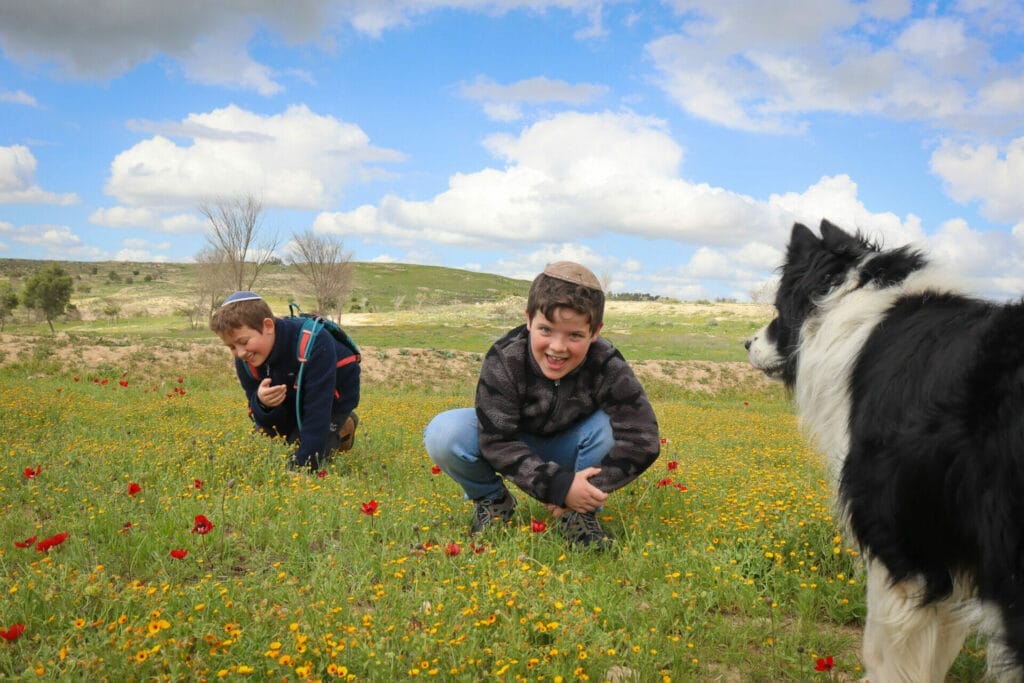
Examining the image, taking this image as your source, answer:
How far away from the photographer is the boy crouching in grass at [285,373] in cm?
534

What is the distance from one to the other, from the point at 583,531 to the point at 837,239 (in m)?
2.20

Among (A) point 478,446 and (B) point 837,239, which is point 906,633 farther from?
(A) point 478,446

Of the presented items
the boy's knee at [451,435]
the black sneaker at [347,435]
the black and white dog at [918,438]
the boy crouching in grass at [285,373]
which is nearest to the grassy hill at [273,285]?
the black sneaker at [347,435]

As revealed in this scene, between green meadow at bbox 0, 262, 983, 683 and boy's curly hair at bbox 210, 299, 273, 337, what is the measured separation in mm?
1108

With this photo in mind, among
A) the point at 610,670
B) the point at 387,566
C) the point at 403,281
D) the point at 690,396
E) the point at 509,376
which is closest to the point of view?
Answer: the point at 610,670

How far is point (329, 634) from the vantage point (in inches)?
106

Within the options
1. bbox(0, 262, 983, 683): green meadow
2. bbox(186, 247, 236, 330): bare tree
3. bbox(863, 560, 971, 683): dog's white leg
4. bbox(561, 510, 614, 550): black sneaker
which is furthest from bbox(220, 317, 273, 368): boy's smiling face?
bbox(186, 247, 236, 330): bare tree

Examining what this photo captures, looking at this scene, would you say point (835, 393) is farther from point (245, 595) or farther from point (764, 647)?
point (245, 595)

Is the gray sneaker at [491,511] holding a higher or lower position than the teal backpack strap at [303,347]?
lower

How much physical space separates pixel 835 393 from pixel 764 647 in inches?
47.6

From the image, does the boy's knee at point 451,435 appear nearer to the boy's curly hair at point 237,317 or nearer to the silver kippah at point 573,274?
the silver kippah at point 573,274

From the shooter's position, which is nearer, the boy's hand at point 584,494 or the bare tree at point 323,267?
the boy's hand at point 584,494

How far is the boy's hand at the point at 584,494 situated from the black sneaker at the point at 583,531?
0.25 metres

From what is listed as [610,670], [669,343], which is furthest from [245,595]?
[669,343]
